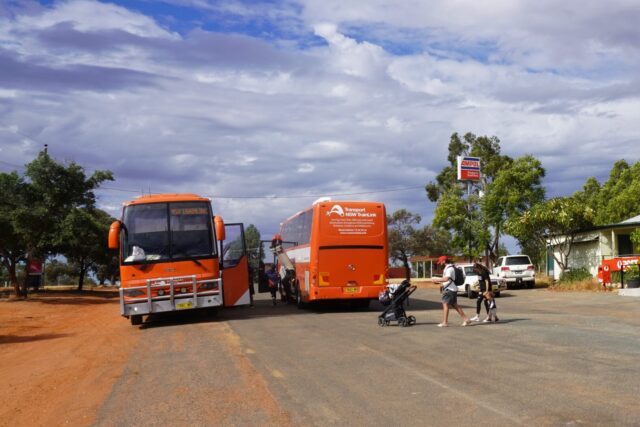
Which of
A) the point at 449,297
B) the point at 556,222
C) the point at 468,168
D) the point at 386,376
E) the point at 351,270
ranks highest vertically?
the point at 468,168

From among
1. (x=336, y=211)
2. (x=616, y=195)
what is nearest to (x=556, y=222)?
(x=616, y=195)

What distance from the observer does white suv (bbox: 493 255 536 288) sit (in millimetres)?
36125

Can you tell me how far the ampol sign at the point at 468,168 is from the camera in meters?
48.7

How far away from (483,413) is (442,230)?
41.6 metres

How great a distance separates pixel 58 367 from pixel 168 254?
21.6 ft

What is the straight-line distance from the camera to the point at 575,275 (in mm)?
34906

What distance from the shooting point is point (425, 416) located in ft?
22.6

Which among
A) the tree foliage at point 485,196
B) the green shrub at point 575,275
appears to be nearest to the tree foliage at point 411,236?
the tree foliage at point 485,196

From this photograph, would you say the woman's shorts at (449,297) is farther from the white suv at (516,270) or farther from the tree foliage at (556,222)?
the white suv at (516,270)

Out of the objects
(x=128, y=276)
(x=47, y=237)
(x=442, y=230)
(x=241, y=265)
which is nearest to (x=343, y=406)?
(x=128, y=276)

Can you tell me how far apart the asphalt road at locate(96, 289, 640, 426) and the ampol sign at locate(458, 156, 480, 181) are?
107ft

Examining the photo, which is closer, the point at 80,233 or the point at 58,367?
the point at 58,367

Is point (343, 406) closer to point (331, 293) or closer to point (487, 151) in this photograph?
point (331, 293)

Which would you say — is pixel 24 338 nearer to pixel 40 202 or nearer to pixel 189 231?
pixel 189 231
